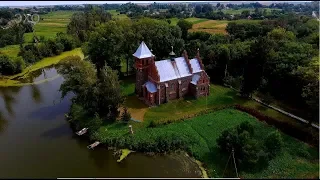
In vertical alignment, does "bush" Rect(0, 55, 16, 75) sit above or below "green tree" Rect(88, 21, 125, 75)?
below

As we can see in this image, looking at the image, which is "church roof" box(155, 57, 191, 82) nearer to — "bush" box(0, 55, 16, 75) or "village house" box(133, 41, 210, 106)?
"village house" box(133, 41, 210, 106)

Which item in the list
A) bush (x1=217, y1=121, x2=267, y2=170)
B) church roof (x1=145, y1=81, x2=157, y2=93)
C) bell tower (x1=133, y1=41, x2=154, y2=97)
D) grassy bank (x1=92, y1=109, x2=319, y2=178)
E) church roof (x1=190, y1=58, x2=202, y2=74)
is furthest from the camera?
church roof (x1=190, y1=58, x2=202, y2=74)

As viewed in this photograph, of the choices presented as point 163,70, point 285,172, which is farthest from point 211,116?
point 285,172

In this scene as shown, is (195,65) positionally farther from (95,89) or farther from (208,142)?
(95,89)

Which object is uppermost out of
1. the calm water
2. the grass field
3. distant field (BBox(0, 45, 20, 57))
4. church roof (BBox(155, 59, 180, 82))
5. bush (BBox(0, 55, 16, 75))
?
church roof (BBox(155, 59, 180, 82))

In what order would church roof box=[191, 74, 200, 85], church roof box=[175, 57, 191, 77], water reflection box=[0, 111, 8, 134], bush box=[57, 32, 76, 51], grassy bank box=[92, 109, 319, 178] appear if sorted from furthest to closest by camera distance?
bush box=[57, 32, 76, 51] → church roof box=[191, 74, 200, 85] → church roof box=[175, 57, 191, 77] → water reflection box=[0, 111, 8, 134] → grassy bank box=[92, 109, 319, 178]

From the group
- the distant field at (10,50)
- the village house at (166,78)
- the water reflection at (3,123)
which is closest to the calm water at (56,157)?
the water reflection at (3,123)

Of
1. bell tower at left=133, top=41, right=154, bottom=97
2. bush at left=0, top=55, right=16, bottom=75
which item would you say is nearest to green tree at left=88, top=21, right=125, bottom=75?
bell tower at left=133, top=41, right=154, bottom=97

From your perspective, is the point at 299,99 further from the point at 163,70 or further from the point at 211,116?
the point at 163,70
